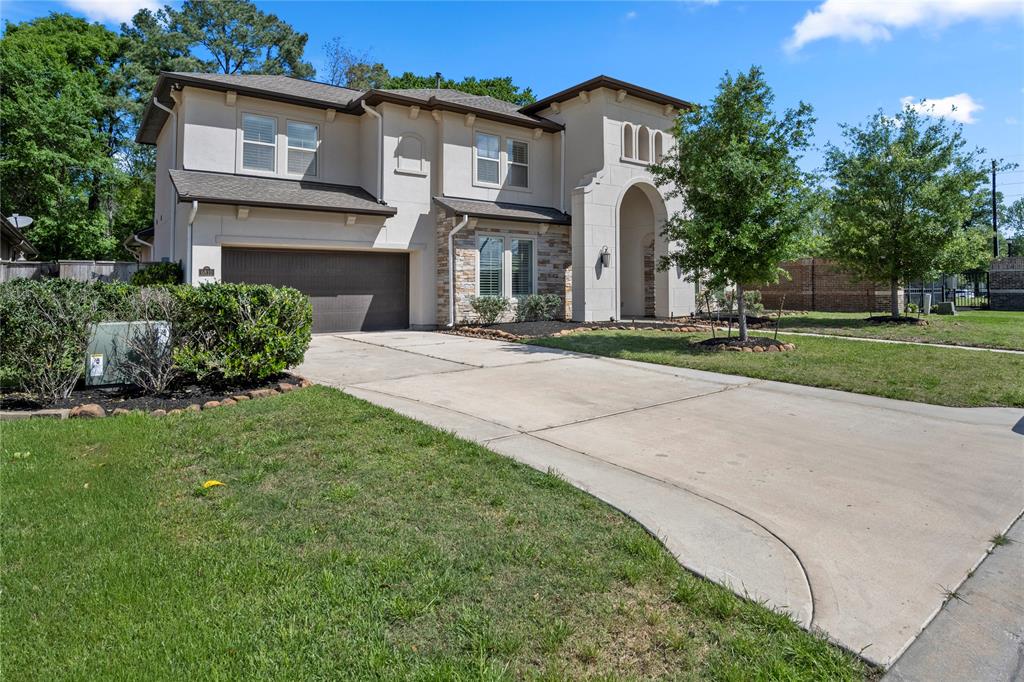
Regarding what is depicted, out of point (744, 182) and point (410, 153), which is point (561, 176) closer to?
point (410, 153)

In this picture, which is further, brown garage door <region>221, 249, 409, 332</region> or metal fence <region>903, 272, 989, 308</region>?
metal fence <region>903, 272, 989, 308</region>

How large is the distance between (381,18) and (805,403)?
11889 millimetres

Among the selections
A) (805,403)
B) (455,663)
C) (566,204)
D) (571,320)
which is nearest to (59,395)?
(455,663)

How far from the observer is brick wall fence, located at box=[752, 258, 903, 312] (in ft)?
67.6

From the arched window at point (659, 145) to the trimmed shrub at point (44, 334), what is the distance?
51.4 ft

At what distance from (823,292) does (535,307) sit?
1241 cm

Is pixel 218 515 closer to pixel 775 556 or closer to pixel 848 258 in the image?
pixel 775 556

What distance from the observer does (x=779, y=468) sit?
4.69 m

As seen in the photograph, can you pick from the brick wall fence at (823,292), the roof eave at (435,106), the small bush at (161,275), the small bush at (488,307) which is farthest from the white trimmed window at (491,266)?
the brick wall fence at (823,292)

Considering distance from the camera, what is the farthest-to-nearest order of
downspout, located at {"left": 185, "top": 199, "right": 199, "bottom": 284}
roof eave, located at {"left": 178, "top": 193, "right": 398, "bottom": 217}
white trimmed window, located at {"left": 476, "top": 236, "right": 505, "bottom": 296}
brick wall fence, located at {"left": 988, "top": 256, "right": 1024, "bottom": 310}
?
brick wall fence, located at {"left": 988, "top": 256, "right": 1024, "bottom": 310} → white trimmed window, located at {"left": 476, "top": 236, "right": 505, "bottom": 296} → downspout, located at {"left": 185, "top": 199, "right": 199, "bottom": 284} → roof eave, located at {"left": 178, "top": 193, "right": 398, "bottom": 217}

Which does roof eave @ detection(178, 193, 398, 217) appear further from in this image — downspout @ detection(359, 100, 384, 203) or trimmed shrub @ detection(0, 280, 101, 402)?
trimmed shrub @ detection(0, 280, 101, 402)

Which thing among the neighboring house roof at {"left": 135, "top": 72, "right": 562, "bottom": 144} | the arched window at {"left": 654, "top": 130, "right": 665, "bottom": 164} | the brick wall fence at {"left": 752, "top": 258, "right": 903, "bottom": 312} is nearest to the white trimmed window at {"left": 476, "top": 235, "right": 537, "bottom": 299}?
the neighboring house roof at {"left": 135, "top": 72, "right": 562, "bottom": 144}

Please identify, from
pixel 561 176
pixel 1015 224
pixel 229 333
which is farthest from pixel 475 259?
pixel 1015 224

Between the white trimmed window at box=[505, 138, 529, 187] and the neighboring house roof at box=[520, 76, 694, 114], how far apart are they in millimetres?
1625
